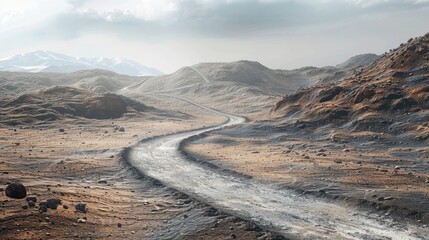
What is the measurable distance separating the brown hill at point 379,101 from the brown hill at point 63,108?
42222 mm

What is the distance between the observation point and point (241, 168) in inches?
1427

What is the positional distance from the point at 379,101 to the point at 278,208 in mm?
Result: 41769

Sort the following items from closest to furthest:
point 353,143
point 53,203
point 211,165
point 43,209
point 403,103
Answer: point 43,209 < point 53,203 < point 211,165 < point 353,143 < point 403,103

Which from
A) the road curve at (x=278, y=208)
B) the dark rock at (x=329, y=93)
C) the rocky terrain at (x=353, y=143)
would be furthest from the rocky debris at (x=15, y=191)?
the dark rock at (x=329, y=93)

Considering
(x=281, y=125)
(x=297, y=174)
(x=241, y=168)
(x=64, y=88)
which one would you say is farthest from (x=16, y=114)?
(x=297, y=174)

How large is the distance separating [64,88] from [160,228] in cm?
10833

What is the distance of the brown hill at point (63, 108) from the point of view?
3120 inches

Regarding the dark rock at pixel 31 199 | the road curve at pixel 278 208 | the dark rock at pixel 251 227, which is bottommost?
the road curve at pixel 278 208

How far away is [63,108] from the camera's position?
8875 cm

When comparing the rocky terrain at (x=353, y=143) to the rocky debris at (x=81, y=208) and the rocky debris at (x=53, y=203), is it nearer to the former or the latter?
the rocky debris at (x=81, y=208)

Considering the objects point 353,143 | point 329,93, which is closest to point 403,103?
point 353,143

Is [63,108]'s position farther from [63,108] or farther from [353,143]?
[353,143]

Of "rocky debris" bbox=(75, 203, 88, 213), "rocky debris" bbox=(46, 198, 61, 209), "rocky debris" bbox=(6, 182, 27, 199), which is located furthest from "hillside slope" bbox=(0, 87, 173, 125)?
"rocky debris" bbox=(75, 203, 88, 213)

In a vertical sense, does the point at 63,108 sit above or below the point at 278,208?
above
